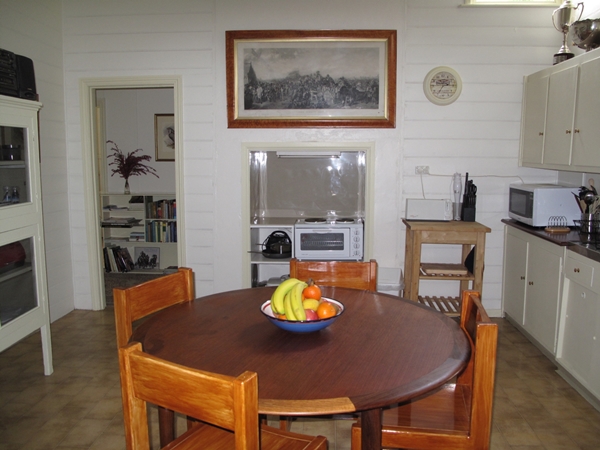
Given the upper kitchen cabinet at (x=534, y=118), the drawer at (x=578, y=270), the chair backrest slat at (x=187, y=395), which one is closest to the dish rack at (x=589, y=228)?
the drawer at (x=578, y=270)

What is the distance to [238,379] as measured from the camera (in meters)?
1.17

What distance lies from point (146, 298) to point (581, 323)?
2.44 m

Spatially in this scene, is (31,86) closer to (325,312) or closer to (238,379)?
(325,312)

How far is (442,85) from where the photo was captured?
13.8ft

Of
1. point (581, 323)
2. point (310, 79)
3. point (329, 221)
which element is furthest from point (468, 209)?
point (310, 79)

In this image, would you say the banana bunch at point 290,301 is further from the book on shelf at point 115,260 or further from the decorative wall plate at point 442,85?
the book on shelf at point 115,260

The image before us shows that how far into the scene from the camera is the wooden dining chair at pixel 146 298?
77.1 inches

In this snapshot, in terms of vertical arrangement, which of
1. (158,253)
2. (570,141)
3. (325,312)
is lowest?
(158,253)

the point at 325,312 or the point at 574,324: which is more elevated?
the point at 325,312

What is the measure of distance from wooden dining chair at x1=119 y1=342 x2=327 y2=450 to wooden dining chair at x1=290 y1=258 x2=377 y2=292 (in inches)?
49.9

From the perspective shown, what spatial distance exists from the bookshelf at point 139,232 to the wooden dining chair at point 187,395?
4.32 meters

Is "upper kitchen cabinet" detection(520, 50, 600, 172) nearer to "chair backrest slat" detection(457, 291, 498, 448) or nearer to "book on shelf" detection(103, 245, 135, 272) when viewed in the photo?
"chair backrest slat" detection(457, 291, 498, 448)

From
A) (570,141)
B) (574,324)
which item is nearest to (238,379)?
(574,324)

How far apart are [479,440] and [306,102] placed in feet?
10.5
